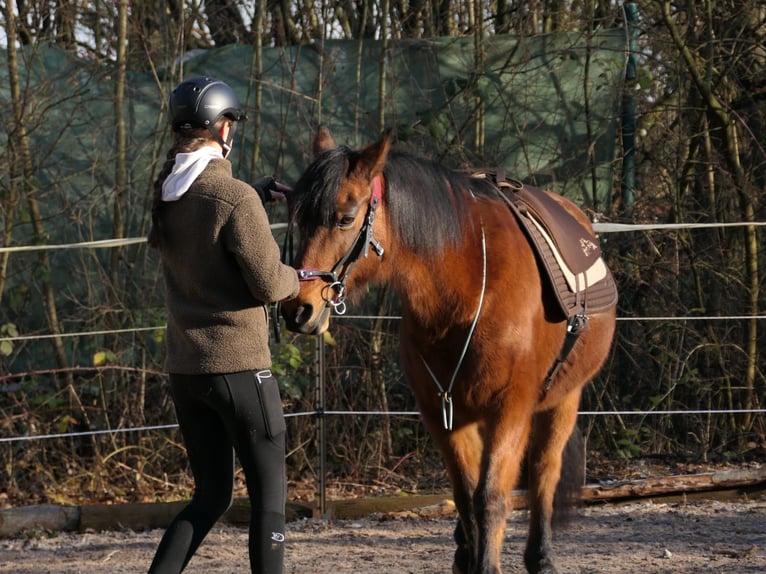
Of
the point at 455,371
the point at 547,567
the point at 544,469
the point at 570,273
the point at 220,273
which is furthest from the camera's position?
the point at 544,469

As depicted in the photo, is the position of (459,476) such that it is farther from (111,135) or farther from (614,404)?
(111,135)

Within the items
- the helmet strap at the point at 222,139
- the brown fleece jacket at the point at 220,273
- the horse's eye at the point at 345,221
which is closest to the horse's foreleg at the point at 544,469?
the horse's eye at the point at 345,221

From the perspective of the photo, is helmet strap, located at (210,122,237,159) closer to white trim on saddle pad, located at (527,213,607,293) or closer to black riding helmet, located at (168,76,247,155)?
black riding helmet, located at (168,76,247,155)

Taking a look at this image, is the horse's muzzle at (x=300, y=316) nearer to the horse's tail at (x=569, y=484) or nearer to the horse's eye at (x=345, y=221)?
the horse's eye at (x=345, y=221)

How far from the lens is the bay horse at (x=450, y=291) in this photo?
3.28 m

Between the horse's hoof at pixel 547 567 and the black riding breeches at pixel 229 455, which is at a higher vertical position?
the black riding breeches at pixel 229 455

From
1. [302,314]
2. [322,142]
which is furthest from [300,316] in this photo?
[322,142]

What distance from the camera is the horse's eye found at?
330 centimetres

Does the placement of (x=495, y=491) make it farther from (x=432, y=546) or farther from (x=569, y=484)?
(x=432, y=546)

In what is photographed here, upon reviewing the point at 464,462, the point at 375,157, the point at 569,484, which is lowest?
the point at 569,484

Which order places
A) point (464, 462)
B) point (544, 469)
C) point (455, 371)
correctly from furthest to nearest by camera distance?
point (544, 469) < point (464, 462) < point (455, 371)

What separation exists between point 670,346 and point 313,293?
14.8ft

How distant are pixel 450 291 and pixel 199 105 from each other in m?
1.14

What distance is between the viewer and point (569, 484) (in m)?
4.64
